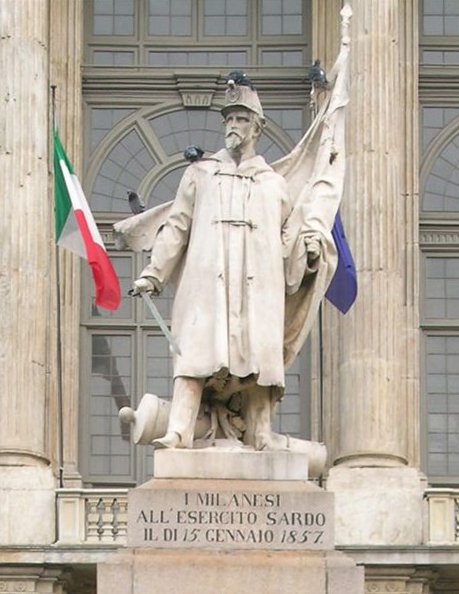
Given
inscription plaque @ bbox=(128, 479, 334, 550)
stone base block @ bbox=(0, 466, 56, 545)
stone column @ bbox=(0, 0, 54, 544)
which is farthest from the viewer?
stone column @ bbox=(0, 0, 54, 544)

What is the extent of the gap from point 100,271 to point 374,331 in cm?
431

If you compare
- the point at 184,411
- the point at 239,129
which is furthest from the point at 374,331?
the point at 184,411

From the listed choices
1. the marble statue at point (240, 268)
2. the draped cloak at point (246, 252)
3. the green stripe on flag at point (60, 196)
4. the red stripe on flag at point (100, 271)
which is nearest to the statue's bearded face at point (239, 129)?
the marble statue at point (240, 268)

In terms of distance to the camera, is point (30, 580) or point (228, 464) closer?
point (228, 464)

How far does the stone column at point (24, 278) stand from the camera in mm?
33781

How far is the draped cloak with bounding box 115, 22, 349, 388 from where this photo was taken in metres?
16.3

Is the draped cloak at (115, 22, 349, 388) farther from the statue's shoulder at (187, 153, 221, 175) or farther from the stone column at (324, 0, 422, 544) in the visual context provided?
the stone column at (324, 0, 422, 544)

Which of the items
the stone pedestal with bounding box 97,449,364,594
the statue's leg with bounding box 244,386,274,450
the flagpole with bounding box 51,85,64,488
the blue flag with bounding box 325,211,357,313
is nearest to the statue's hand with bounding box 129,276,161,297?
the statue's leg with bounding box 244,386,274,450

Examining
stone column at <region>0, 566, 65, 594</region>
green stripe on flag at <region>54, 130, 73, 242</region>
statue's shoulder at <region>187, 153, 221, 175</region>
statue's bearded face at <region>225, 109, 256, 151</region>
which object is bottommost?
stone column at <region>0, 566, 65, 594</region>

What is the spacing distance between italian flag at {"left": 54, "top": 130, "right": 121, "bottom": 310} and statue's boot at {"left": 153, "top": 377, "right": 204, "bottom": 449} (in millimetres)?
15940

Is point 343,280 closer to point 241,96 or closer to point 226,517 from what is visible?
point 241,96

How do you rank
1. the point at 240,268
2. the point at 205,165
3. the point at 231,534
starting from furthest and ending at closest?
1. the point at 205,165
2. the point at 240,268
3. the point at 231,534

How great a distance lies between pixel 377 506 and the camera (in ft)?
111

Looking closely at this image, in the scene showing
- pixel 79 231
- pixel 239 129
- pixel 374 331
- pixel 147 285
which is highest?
pixel 79 231
